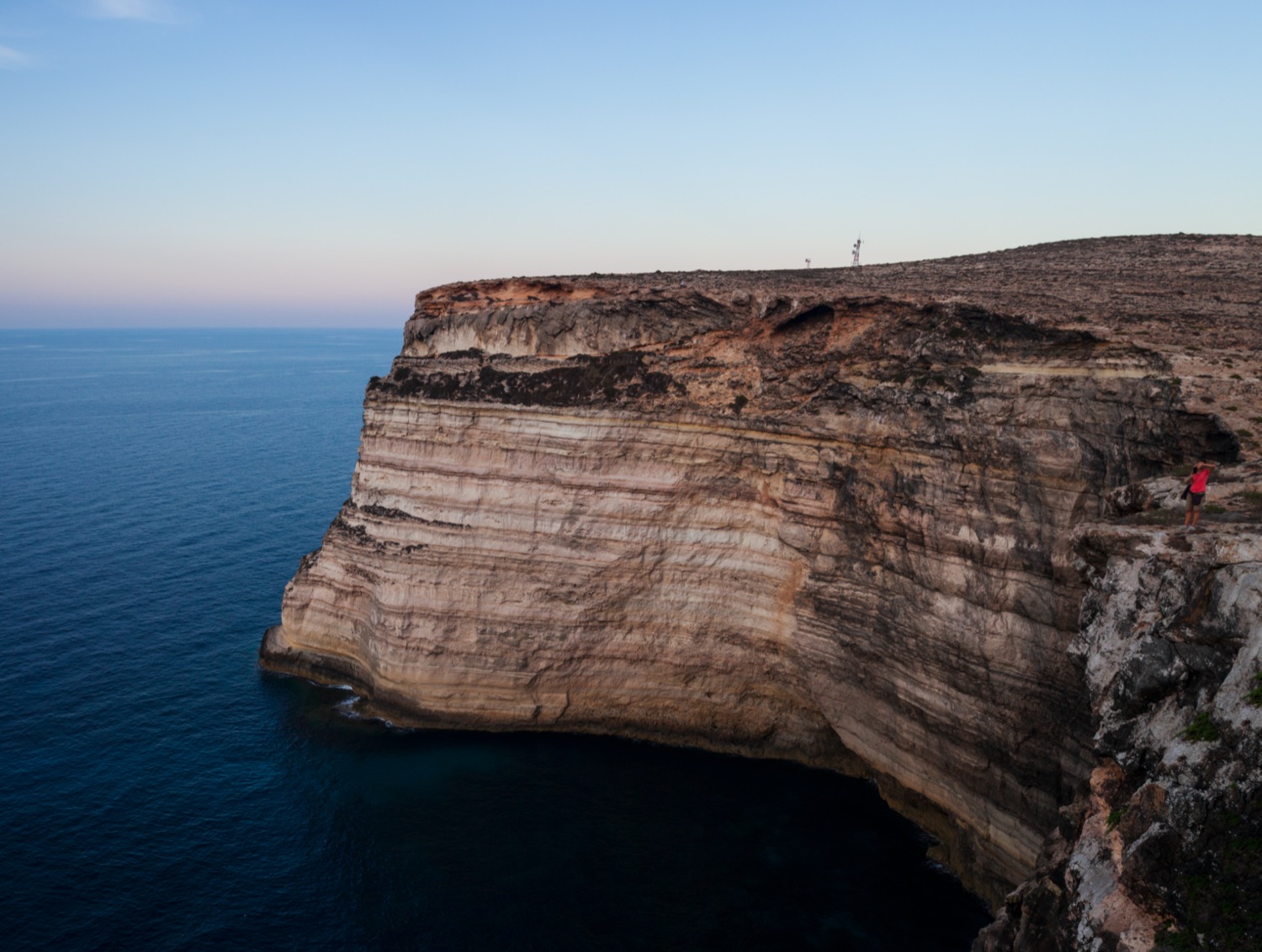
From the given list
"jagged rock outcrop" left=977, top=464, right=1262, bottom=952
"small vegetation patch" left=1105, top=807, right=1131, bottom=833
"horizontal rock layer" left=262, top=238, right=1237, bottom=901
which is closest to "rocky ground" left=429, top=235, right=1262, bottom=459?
"horizontal rock layer" left=262, top=238, right=1237, bottom=901

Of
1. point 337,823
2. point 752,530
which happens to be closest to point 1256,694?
point 752,530

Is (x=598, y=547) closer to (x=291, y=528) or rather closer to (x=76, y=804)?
(x=76, y=804)

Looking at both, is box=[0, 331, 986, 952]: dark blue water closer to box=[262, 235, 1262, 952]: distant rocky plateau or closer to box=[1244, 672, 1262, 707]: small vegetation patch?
box=[262, 235, 1262, 952]: distant rocky plateau

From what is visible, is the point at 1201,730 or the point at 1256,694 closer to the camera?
the point at 1256,694

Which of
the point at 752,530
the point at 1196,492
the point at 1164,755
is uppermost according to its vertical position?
the point at 1196,492

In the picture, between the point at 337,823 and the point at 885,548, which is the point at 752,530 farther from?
the point at 337,823

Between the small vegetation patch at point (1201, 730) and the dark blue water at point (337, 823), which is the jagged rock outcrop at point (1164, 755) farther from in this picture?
the dark blue water at point (337, 823)
